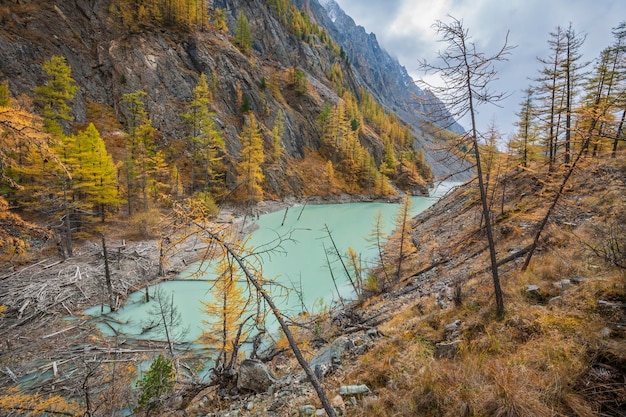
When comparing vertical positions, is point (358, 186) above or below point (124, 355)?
above

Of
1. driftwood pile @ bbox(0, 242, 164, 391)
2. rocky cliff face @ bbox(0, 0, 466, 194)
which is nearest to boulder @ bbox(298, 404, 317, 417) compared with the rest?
driftwood pile @ bbox(0, 242, 164, 391)

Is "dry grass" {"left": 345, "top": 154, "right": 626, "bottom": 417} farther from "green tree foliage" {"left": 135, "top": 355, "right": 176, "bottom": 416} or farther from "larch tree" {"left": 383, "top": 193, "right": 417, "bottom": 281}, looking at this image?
"larch tree" {"left": 383, "top": 193, "right": 417, "bottom": 281}

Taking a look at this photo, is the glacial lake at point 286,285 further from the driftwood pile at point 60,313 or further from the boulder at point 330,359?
the boulder at point 330,359

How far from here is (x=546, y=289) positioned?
25.1ft

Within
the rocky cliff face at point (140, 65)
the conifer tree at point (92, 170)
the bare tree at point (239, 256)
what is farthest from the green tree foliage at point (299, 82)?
the bare tree at point (239, 256)

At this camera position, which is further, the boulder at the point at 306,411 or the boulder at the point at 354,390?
the boulder at the point at 354,390

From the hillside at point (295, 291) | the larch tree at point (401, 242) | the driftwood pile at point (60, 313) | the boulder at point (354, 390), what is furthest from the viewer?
the larch tree at point (401, 242)

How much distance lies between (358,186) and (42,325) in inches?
2292

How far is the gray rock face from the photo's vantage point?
6910mm

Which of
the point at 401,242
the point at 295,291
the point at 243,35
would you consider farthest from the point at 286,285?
the point at 243,35

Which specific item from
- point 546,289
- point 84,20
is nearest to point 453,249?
point 546,289

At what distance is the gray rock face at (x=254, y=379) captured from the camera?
6.91 metres

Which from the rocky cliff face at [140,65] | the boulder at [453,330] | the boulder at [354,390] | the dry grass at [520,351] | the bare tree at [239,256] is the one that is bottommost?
the boulder at [354,390]

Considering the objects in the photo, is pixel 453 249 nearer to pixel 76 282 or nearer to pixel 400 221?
pixel 400 221
